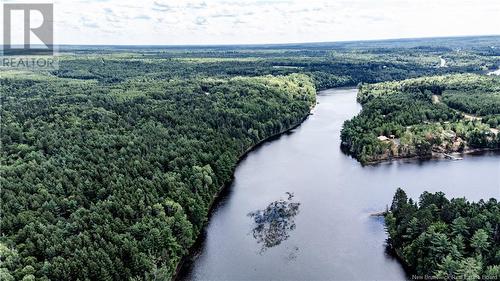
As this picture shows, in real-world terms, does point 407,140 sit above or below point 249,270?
above

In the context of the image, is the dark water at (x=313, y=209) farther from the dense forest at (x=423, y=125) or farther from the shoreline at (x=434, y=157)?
the dense forest at (x=423, y=125)

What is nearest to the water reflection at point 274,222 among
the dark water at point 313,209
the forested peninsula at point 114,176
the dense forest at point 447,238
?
the dark water at point 313,209

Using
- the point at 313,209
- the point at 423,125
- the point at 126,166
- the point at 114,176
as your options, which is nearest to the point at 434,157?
the point at 423,125

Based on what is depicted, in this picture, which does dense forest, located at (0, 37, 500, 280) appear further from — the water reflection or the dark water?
the water reflection

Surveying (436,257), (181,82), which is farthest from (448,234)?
(181,82)

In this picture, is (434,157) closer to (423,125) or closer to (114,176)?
(423,125)

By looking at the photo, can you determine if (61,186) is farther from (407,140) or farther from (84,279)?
(407,140)
